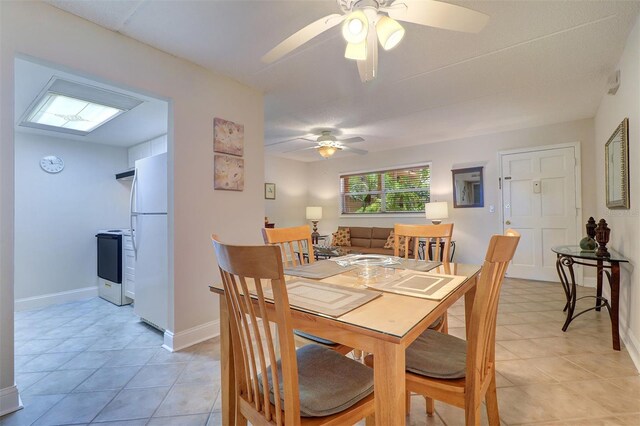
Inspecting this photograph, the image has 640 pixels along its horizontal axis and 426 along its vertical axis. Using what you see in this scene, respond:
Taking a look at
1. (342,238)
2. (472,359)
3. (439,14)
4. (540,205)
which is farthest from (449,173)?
(472,359)

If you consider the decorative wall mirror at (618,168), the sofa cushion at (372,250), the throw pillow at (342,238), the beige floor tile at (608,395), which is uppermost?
the decorative wall mirror at (618,168)

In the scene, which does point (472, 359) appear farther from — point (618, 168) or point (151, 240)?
point (151, 240)

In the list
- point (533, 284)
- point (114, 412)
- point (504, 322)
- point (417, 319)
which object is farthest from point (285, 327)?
point (533, 284)

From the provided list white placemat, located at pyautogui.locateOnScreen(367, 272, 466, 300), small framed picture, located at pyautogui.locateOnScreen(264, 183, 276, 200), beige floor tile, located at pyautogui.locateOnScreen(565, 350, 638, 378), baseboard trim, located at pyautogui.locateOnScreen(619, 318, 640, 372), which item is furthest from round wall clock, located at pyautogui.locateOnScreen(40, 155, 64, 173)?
baseboard trim, located at pyautogui.locateOnScreen(619, 318, 640, 372)

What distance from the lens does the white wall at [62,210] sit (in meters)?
3.40

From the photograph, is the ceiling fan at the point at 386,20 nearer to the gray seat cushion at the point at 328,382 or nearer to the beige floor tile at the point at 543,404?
the gray seat cushion at the point at 328,382

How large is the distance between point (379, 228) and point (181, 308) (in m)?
3.95

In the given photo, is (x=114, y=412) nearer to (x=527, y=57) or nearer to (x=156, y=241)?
(x=156, y=241)

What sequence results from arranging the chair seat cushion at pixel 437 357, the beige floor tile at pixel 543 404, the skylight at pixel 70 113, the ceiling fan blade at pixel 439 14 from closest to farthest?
the chair seat cushion at pixel 437 357
the ceiling fan blade at pixel 439 14
the beige floor tile at pixel 543 404
the skylight at pixel 70 113

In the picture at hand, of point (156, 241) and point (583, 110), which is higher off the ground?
point (583, 110)

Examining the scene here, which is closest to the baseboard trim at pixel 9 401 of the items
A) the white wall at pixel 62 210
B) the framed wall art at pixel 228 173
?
the framed wall art at pixel 228 173

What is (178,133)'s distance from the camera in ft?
7.40

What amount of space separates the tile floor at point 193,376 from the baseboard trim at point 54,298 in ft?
1.82

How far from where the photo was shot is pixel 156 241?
2.54 m
